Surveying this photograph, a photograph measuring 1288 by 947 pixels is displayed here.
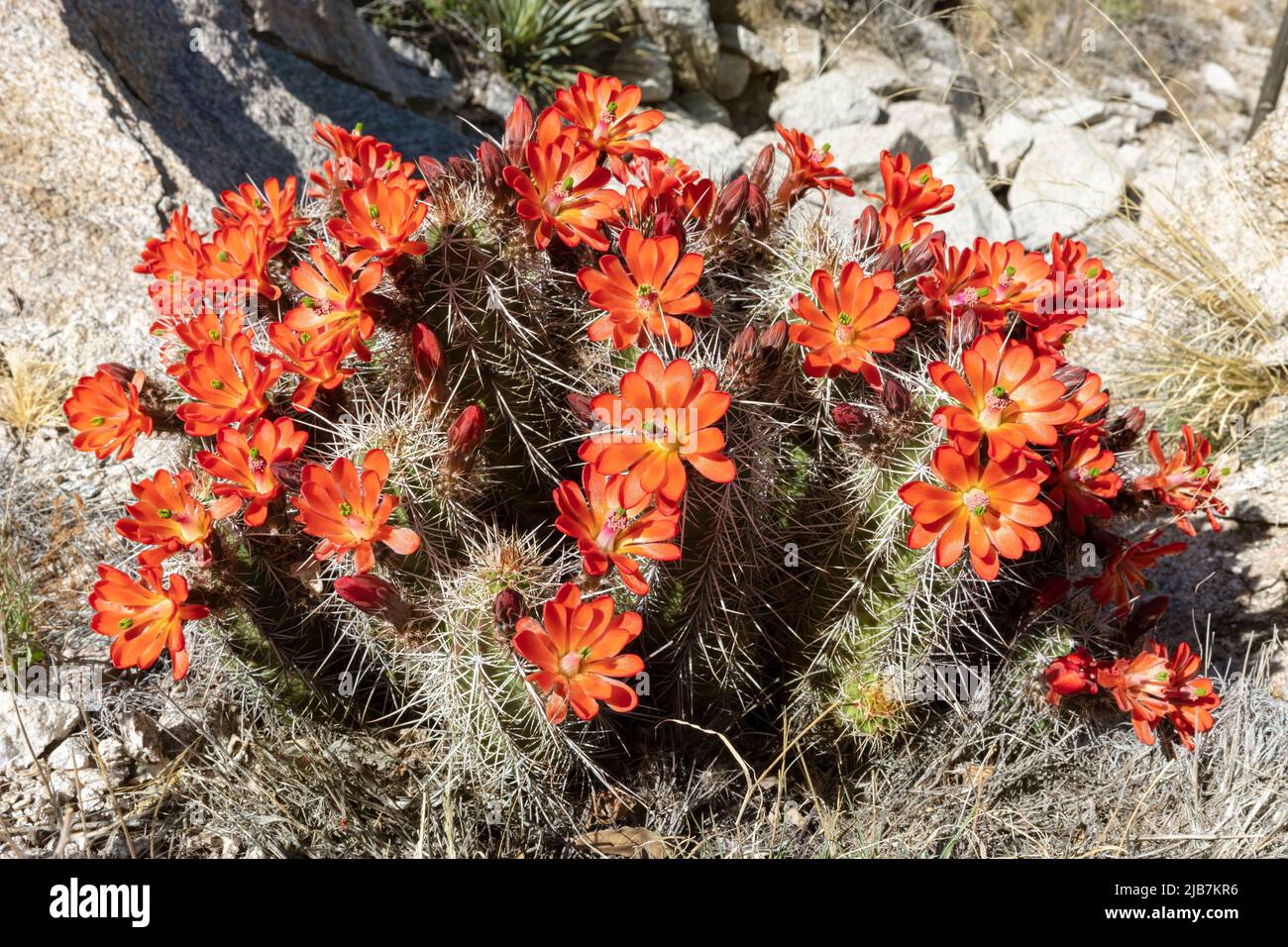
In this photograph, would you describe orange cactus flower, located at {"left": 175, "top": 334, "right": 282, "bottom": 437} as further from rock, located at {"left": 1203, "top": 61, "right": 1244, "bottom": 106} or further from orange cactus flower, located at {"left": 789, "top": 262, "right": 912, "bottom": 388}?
rock, located at {"left": 1203, "top": 61, "right": 1244, "bottom": 106}

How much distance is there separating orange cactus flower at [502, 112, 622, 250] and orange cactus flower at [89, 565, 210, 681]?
44.6 inches

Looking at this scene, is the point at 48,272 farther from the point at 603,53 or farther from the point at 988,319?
the point at 603,53

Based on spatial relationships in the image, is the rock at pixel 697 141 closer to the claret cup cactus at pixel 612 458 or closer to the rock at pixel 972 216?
the rock at pixel 972 216

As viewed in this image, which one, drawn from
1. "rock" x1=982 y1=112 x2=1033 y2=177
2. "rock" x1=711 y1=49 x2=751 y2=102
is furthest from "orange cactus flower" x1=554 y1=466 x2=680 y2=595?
"rock" x1=711 y1=49 x2=751 y2=102

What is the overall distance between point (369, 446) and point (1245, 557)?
3132 millimetres

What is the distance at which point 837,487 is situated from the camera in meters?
2.45

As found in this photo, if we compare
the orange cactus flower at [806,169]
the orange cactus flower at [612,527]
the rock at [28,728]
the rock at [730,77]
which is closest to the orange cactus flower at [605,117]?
the orange cactus flower at [806,169]

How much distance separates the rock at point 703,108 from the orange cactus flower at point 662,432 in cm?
503

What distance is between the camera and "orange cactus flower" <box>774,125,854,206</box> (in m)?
2.65

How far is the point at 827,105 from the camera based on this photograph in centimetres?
632

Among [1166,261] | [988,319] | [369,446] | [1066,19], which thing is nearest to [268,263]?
[369,446]

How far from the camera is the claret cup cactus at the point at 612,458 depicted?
2.12 m

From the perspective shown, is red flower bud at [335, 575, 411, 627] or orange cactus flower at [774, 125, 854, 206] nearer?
red flower bud at [335, 575, 411, 627]

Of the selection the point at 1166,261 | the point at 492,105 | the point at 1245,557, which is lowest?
the point at 1245,557
